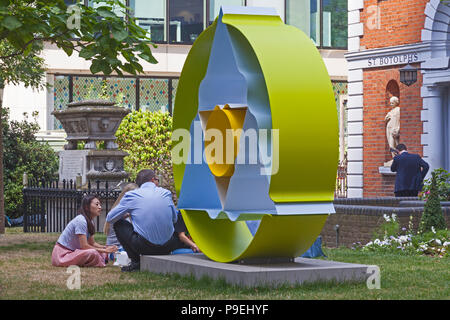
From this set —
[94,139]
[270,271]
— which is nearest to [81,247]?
[270,271]

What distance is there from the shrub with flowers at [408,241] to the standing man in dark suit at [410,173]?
16.7ft

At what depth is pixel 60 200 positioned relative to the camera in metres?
21.0

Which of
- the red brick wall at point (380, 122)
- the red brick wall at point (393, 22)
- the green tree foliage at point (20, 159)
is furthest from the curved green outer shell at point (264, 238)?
the green tree foliage at point (20, 159)

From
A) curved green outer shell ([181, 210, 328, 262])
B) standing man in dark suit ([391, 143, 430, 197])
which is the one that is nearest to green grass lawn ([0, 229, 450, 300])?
curved green outer shell ([181, 210, 328, 262])

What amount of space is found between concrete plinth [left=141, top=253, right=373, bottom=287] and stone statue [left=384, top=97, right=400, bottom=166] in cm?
1345

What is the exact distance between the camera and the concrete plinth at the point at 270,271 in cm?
984

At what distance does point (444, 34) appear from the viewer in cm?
2272

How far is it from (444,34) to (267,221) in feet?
46.6

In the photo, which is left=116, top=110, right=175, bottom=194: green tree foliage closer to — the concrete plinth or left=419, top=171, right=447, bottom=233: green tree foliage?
left=419, top=171, right=447, bottom=233: green tree foliage

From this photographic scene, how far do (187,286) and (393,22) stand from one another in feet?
50.4

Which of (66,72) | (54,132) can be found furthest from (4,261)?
(66,72)

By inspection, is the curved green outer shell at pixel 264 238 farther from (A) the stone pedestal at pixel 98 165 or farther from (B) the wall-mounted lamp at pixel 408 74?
(B) the wall-mounted lamp at pixel 408 74

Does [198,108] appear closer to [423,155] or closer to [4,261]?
[4,261]

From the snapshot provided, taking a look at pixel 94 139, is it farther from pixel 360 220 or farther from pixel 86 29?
pixel 360 220
